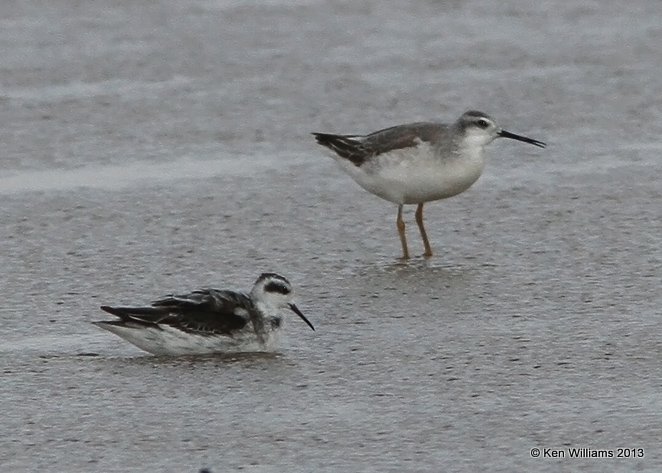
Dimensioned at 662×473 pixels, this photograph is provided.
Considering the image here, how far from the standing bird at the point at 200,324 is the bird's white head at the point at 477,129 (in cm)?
266

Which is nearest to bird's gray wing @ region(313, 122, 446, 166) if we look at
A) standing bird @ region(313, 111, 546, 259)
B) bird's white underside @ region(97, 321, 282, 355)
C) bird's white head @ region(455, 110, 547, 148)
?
standing bird @ region(313, 111, 546, 259)

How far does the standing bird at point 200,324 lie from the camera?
8.56 meters

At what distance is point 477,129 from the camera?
11188 millimetres

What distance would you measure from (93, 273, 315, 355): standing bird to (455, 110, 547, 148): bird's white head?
8.72 ft

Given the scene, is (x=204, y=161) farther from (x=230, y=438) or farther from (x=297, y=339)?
(x=230, y=438)

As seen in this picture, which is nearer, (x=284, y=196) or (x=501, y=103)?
(x=284, y=196)

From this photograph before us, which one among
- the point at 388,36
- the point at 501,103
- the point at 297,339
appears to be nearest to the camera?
the point at 297,339

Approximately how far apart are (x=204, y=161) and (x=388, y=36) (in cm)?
360

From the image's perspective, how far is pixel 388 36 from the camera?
15.4 meters

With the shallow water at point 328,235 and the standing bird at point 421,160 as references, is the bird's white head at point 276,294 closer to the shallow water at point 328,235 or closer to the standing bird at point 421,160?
the shallow water at point 328,235

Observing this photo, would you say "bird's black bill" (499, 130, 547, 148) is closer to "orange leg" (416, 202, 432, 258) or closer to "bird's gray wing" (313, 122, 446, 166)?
"bird's gray wing" (313, 122, 446, 166)

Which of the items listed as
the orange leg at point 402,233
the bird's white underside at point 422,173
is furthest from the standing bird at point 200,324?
the bird's white underside at point 422,173

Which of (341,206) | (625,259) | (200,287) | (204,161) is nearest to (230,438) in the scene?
(200,287)

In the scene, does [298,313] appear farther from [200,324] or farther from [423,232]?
[423,232]
